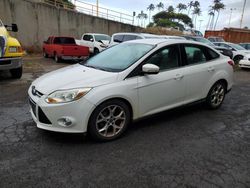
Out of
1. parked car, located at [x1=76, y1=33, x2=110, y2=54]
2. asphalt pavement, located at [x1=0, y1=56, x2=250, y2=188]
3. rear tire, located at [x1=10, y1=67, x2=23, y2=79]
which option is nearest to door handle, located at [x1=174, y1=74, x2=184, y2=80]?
asphalt pavement, located at [x1=0, y1=56, x2=250, y2=188]

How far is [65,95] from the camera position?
3080mm

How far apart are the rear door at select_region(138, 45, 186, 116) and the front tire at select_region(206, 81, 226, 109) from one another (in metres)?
0.92

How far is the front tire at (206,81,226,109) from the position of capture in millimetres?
4777

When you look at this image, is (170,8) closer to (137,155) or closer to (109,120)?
(109,120)

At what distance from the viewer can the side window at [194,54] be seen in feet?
14.1

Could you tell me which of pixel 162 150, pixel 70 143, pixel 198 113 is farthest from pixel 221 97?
pixel 70 143

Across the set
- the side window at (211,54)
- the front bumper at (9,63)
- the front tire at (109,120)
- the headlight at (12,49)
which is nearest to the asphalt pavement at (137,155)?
the front tire at (109,120)

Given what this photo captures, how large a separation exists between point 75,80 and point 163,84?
144cm

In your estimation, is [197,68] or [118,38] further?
[118,38]

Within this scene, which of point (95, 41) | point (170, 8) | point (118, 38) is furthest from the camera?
point (170, 8)

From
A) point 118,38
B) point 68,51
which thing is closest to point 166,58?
point 118,38

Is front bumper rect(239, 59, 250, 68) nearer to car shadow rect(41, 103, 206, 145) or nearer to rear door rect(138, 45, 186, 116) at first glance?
car shadow rect(41, 103, 206, 145)

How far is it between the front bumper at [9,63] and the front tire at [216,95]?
5655 millimetres

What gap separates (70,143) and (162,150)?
133cm
